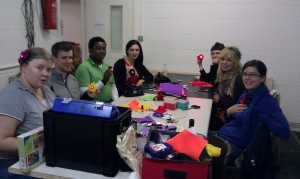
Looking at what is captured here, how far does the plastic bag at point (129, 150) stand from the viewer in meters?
1.39

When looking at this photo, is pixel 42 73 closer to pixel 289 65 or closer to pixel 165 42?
pixel 165 42

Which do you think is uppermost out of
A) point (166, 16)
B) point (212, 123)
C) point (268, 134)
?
point (166, 16)

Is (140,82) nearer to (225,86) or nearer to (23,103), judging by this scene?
(225,86)

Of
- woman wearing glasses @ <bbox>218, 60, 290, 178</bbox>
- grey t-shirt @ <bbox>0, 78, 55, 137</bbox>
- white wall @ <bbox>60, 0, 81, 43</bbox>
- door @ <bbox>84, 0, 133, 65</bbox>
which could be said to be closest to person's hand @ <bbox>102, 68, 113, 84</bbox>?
grey t-shirt @ <bbox>0, 78, 55, 137</bbox>

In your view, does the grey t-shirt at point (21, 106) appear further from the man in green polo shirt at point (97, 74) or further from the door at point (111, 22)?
the door at point (111, 22)

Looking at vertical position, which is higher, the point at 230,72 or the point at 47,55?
the point at 47,55

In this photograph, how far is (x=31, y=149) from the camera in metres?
1.44

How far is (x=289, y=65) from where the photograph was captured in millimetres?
4445

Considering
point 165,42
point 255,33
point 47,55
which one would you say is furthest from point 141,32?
point 47,55

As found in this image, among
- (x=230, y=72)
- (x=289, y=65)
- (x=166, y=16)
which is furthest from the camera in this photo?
(x=166, y=16)

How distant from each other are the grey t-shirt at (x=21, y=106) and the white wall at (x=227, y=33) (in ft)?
11.0

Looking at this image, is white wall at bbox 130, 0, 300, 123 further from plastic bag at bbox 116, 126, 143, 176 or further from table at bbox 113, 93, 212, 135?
plastic bag at bbox 116, 126, 143, 176

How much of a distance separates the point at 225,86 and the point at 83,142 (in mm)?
2156

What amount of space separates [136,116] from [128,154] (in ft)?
3.06
